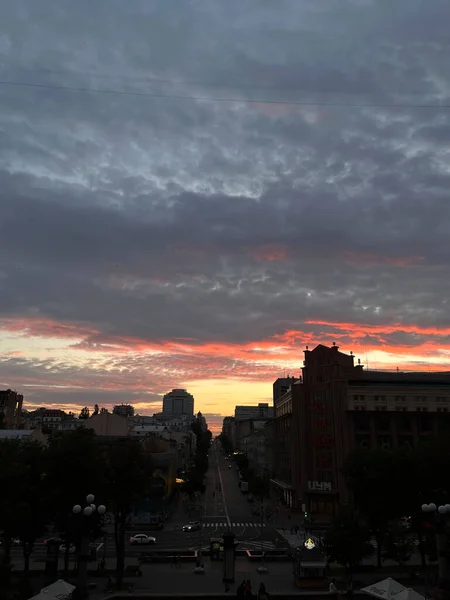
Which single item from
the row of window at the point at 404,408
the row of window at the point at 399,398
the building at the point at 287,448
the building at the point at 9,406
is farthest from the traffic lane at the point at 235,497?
the building at the point at 9,406

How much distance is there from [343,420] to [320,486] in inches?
477

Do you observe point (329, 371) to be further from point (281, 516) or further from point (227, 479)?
point (227, 479)

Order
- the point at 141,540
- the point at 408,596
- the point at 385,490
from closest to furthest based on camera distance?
1. the point at 408,596
2. the point at 385,490
3. the point at 141,540

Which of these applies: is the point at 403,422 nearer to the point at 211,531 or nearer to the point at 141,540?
the point at 211,531

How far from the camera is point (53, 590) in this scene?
2697 cm

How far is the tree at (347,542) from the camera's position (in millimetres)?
37969

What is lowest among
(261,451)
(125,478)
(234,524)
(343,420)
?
(234,524)

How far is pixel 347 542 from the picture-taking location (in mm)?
38031

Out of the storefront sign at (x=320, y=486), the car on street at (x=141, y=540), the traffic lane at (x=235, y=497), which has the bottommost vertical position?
the traffic lane at (x=235, y=497)

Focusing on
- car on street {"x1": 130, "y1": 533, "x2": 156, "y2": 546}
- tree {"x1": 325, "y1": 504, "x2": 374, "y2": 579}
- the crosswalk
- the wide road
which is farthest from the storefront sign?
tree {"x1": 325, "y1": 504, "x2": 374, "y2": 579}

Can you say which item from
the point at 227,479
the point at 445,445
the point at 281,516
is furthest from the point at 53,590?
the point at 227,479

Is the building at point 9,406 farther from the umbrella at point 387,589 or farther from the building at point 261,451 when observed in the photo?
the umbrella at point 387,589

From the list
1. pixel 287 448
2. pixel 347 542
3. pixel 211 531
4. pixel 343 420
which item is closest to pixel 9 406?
pixel 287 448

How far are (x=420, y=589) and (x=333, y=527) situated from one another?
724 centimetres
